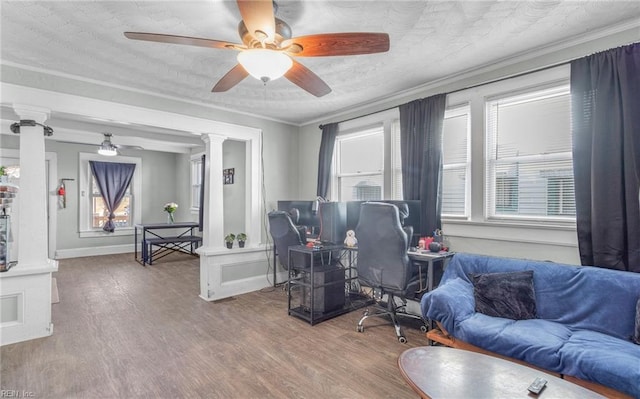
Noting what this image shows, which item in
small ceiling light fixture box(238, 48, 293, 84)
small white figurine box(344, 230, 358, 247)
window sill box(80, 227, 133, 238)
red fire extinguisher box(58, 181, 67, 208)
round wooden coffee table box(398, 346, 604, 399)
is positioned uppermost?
small ceiling light fixture box(238, 48, 293, 84)

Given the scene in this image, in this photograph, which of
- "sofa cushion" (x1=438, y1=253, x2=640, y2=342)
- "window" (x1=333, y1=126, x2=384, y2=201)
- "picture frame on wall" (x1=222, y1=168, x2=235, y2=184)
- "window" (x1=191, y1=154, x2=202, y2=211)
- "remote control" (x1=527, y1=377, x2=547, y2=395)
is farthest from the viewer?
"window" (x1=191, y1=154, x2=202, y2=211)

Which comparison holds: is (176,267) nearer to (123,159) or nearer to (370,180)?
(123,159)

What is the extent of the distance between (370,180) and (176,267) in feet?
13.8

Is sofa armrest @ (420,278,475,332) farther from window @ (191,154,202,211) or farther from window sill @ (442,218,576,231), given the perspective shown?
window @ (191,154,202,211)

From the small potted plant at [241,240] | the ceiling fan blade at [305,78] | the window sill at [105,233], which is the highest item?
the ceiling fan blade at [305,78]

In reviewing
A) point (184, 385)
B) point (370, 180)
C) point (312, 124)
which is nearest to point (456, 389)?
point (184, 385)

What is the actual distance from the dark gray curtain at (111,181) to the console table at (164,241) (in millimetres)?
757

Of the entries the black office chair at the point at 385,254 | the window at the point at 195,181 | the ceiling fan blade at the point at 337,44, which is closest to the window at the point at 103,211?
the window at the point at 195,181

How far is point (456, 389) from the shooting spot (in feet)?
4.68

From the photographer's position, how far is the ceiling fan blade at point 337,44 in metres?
1.80

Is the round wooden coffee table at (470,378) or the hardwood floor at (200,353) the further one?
the hardwood floor at (200,353)

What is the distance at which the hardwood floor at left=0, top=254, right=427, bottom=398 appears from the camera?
2184 mm

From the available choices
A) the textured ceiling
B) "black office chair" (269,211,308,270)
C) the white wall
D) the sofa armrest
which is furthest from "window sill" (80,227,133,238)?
the sofa armrest

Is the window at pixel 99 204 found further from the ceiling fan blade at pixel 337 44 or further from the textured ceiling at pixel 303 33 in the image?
the ceiling fan blade at pixel 337 44
